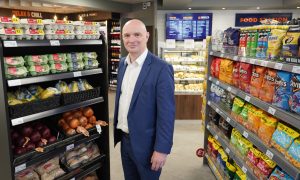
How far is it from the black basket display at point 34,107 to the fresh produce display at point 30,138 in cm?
29

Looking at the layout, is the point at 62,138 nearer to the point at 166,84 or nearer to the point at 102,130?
the point at 102,130

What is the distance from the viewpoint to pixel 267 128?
2363mm

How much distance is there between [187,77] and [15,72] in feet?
15.1

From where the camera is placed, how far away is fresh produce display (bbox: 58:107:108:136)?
2850 mm

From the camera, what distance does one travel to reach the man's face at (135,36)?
2191mm

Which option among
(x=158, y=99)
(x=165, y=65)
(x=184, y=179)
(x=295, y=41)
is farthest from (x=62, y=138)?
(x=295, y=41)

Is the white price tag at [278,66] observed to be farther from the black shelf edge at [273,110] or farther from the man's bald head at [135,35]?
the man's bald head at [135,35]

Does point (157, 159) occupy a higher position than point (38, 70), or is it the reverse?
point (38, 70)

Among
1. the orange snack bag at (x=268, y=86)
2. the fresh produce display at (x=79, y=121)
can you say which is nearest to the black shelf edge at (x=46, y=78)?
the fresh produce display at (x=79, y=121)

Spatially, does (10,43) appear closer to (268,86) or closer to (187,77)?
(268,86)

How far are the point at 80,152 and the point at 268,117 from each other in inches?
80.6

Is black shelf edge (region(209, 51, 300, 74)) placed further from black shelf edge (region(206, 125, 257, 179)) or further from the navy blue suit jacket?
black shelf edge (region(206, 125, 257, 179))

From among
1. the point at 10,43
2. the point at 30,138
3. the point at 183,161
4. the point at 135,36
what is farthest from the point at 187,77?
the point at 10,43

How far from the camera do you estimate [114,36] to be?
10.3 metres
